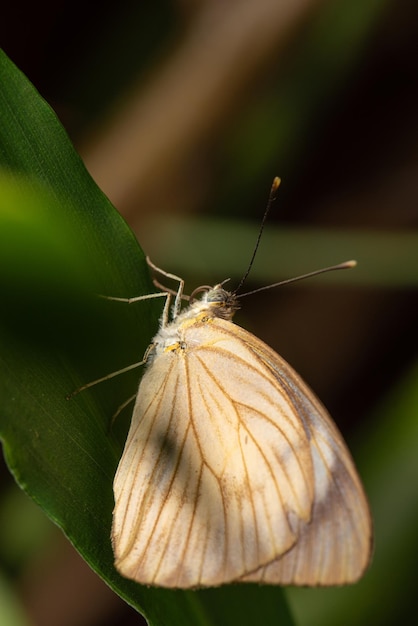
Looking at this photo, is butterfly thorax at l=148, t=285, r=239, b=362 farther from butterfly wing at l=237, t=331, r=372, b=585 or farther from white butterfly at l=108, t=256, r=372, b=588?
butterfly wing at l=237, t=331, r=372, b=585

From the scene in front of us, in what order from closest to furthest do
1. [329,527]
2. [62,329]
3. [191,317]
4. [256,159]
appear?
[62,329] → [329,527] → [191,317] → [256,159]

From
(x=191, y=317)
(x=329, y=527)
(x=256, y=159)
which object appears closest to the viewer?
(x=329, y=527)

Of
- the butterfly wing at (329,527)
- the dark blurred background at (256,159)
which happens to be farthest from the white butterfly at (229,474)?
the dark blurred background at (256,159)

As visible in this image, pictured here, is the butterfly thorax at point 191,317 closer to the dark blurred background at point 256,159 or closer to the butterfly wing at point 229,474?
the butterfly wing at point 229,474

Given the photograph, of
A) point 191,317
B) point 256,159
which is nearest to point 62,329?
point 191,317

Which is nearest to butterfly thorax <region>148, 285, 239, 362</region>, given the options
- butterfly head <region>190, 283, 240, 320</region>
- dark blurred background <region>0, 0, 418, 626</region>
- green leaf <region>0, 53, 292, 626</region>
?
butterfly head <region>190, 283, 240, 320</region>

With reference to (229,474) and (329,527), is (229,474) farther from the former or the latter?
(329,527)
